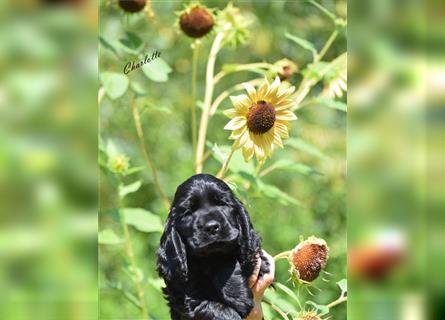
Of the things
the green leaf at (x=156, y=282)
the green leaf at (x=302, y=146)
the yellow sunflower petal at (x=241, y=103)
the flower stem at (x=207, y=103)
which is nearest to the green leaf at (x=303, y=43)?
the flower stem at (x=207, y=103)

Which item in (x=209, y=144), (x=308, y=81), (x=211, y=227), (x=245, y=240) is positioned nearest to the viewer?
(x=211, y=227)

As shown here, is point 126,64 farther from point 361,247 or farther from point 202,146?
point 361,247

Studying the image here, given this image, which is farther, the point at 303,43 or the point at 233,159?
the point at 303,43

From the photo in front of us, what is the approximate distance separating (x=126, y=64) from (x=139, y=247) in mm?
953

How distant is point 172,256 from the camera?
3.08 meters

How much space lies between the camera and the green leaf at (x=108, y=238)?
148 inches

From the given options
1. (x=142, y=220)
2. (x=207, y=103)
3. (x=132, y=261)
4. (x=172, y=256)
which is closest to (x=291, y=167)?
(x=207, y=103)

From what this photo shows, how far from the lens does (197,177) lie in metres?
3.10

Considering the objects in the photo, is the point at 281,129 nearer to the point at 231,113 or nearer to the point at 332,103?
the point at 231,113

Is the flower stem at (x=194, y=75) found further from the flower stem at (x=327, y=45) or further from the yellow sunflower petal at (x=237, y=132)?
the flower stem at (x=327, y=45)

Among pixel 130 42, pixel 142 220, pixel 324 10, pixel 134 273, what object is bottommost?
pixel 134 273

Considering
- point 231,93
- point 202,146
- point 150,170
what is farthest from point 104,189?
point 231,93

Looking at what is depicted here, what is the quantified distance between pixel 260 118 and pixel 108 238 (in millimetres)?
950

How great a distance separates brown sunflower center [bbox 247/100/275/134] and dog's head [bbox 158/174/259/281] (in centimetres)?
52
